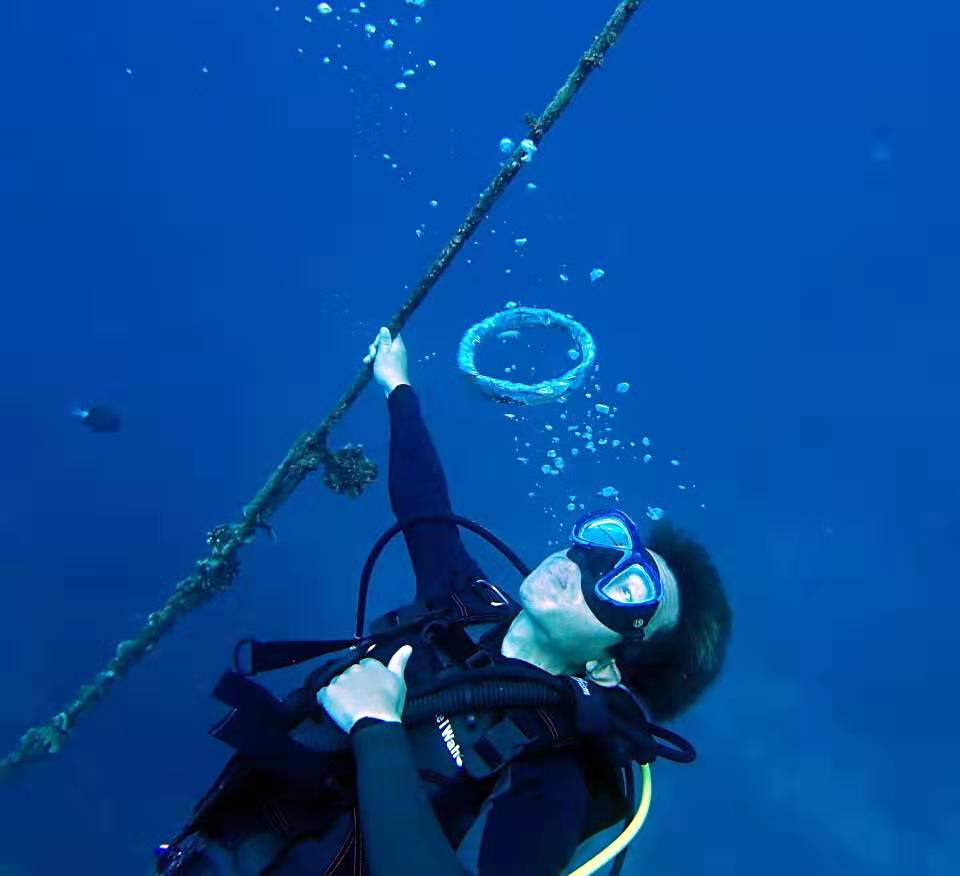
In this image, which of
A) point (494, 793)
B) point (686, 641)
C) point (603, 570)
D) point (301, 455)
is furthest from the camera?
point (301, 455)

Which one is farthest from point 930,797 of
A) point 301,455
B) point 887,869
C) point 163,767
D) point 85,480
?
point 85,480

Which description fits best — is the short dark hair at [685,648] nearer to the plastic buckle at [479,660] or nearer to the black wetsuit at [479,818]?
the plastic buckle at [479,660]

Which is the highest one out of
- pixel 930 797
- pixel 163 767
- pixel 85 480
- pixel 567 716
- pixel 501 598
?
pixel 85 480

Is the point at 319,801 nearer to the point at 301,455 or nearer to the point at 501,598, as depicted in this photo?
the point at 501,598

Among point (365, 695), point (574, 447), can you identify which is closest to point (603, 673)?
point (365, 695)

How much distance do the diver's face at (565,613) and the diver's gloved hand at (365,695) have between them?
2.90 ft

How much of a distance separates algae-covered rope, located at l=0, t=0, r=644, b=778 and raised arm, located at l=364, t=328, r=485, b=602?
3.47 ft

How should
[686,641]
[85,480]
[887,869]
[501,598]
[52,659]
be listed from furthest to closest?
[887,869]
[85,480]
[52,659]
[501,598]
[686,641]

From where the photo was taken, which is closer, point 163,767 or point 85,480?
point 163,767

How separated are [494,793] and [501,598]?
1.47 metres

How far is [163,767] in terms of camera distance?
1526 centimetres

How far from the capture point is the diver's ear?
11.3ft

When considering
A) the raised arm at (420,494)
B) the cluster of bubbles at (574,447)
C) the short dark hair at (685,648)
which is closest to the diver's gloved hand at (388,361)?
the raised arm at (420,494)

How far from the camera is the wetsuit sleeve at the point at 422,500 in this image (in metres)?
4.22
